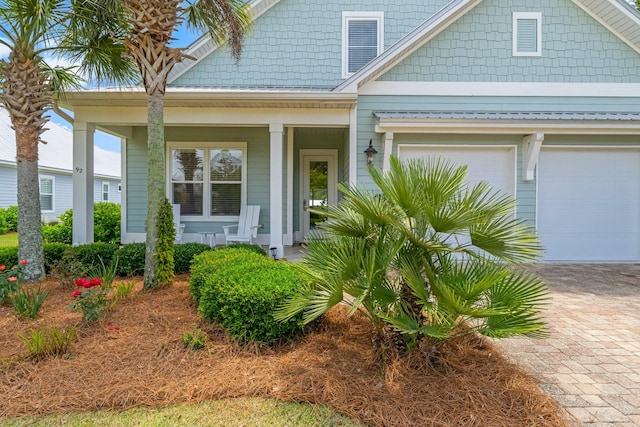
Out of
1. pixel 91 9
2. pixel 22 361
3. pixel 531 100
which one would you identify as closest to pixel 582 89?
pixel 531 100

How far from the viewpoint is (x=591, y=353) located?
10.5 ft

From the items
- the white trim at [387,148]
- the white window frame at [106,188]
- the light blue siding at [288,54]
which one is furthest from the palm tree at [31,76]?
the white window frame at [106,188]

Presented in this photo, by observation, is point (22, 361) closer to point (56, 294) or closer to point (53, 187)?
point (56, 294)

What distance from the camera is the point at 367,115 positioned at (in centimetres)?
716

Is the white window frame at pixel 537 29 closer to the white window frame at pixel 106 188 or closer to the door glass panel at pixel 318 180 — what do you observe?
the door glass panel at pixel 318 180

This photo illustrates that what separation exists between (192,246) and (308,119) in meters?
3.34

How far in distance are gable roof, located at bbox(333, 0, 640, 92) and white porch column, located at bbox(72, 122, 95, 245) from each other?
512cm

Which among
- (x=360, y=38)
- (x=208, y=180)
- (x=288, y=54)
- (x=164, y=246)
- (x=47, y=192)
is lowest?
(x=164, y=246)

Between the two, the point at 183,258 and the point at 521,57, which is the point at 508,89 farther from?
the point at 183,258

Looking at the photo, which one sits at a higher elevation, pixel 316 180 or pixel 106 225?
pixel 316 180

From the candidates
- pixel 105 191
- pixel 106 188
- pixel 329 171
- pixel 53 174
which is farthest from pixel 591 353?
pixel 106 188

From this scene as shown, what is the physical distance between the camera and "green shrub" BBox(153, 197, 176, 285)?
478cm

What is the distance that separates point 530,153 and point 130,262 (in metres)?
7.80

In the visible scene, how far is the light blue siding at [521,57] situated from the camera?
7109 millimetres
